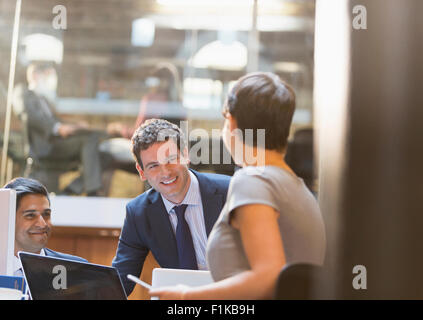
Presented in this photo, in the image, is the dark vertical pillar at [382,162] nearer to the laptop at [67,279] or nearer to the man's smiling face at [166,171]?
the man's smiling face at [166,171]

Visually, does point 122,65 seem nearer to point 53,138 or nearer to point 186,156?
point 53,138

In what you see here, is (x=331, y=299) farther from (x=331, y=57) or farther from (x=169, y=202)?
(x=331, y=57)

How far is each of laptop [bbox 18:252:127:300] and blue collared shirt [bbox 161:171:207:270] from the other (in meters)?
0.44

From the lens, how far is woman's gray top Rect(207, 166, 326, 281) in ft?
4.21

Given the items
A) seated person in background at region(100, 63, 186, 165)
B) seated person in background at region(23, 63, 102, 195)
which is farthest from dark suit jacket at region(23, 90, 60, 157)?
seated person in background at region(100, 63, 186, 165)

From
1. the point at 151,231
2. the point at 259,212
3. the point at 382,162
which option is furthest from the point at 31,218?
the point at 382,162

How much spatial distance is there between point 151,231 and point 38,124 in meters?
1.31

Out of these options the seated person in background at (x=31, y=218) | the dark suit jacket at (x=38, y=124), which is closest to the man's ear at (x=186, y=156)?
the seated person in background at (x=31, y=218)

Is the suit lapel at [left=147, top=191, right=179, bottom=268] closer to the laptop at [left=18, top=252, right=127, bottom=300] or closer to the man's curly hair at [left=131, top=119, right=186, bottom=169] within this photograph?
the man's curly hair at [left=131, top=119, right=186, bottom=169]

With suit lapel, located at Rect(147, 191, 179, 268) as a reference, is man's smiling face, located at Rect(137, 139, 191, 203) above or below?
above

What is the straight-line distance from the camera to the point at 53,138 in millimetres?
2752

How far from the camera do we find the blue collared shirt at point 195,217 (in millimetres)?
1780

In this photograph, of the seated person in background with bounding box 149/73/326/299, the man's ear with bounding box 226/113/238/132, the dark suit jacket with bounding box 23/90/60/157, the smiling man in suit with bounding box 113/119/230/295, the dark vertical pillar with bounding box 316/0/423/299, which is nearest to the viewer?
the seated person in background with bounding box 149/73/326/299

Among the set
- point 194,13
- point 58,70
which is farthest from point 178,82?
point 58,70
